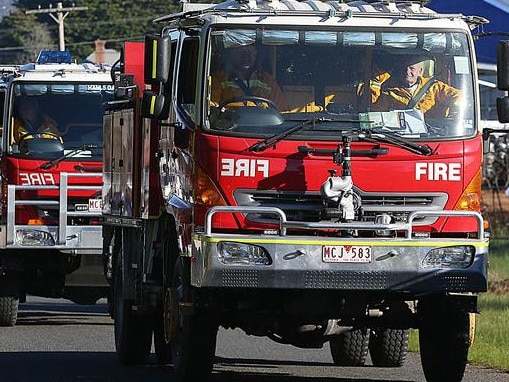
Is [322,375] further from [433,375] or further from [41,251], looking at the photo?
[41,251]

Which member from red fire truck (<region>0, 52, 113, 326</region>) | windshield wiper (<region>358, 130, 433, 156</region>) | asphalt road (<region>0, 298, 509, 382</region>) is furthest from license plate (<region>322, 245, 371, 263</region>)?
red fire truck (<region>0, 52, 113, 326</region>)

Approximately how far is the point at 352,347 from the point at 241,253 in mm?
3401

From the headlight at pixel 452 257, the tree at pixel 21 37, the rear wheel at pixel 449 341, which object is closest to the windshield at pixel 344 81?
the headlight at pixel 452 257

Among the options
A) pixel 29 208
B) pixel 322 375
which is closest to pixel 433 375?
pixel 322 375

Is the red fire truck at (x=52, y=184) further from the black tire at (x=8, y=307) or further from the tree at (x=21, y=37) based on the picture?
the tree at (x=21, y=37)

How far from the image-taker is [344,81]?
38.2ft

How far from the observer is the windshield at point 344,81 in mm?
11500

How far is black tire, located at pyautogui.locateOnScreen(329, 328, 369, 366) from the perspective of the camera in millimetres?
14203

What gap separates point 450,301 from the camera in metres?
11.6

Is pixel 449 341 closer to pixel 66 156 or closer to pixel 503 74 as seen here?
pixel 503 74

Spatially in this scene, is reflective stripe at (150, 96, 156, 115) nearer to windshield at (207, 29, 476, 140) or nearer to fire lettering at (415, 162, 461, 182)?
windshield at (207, 29, 476, 140)

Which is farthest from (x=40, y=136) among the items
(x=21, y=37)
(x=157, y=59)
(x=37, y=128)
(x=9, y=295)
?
(x=21, y=37)

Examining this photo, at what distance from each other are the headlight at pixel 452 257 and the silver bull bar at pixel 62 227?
24.4ft

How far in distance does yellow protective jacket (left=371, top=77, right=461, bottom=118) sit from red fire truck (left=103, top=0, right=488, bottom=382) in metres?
0.01
